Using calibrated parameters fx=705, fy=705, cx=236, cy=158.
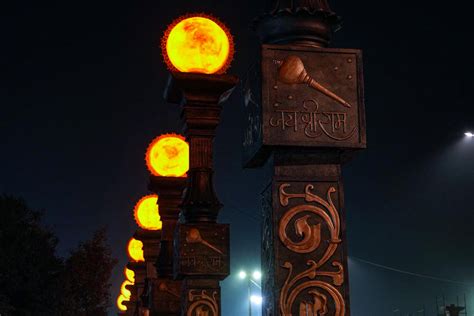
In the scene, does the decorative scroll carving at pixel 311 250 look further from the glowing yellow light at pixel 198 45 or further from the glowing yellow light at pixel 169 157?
the glowing yellow light at pixel 169 157

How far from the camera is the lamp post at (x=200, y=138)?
7992 millimetres

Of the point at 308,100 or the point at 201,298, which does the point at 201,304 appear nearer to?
the point at 201,298

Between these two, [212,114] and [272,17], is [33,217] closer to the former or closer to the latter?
[212,114]

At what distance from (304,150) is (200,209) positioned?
4178 millimetres

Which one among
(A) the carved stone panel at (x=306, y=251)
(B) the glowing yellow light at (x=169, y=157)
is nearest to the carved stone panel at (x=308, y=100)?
(A) the carved stone panel at (x=306, y=251)

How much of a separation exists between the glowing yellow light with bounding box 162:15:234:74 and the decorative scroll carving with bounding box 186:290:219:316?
8.58 ft

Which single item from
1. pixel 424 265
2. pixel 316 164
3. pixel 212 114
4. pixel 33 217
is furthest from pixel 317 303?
pixel 424 265

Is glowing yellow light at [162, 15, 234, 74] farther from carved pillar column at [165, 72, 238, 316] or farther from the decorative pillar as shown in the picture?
the decorative pillar

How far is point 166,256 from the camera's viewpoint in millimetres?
10531

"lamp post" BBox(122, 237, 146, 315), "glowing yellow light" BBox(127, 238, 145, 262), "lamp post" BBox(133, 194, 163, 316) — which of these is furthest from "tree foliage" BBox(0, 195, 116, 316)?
"lamp post" BBox(133, 194, 163, 316)

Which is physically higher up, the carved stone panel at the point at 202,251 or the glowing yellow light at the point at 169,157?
the glowing yellow light at the point at 169,157

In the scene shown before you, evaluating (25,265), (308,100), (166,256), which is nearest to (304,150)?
(308,100)

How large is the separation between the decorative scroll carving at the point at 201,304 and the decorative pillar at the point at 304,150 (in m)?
3.97

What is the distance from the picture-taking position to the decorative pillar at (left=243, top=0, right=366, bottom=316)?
3908mm
